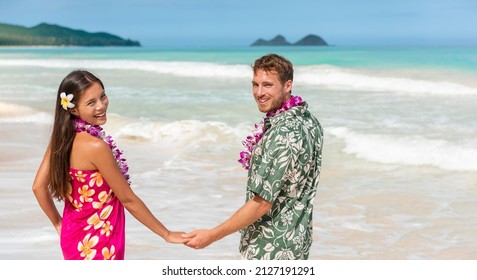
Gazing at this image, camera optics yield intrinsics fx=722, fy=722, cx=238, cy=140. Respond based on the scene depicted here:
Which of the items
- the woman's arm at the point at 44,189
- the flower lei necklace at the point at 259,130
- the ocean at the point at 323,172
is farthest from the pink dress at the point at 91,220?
the ocean at the point at 323,172

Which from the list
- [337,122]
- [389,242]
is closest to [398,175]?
[389,242]

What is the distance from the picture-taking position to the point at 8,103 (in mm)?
16484

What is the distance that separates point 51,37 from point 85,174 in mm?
111728

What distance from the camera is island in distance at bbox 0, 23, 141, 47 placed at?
103 m

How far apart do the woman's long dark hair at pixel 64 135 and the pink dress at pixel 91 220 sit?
4 cm

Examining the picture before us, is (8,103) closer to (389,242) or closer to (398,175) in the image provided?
(398,175)

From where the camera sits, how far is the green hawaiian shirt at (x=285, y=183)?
103 inches

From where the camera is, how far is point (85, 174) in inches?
111

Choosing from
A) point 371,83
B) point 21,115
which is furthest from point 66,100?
point 371,83

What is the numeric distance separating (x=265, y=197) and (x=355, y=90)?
1956 centimetres

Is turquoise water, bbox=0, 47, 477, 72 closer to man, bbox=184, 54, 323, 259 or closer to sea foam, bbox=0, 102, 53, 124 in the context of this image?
sea foam, bbox=0, 102, 53, 124

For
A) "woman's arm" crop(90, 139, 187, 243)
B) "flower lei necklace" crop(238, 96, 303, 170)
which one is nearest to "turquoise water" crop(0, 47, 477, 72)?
"flower lei necklace" crop(238, 96, 303, 170)

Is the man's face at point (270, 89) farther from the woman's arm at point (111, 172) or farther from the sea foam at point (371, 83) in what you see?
the sea foam at point (371, 83)

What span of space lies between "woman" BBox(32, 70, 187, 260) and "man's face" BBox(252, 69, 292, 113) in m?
0.63
